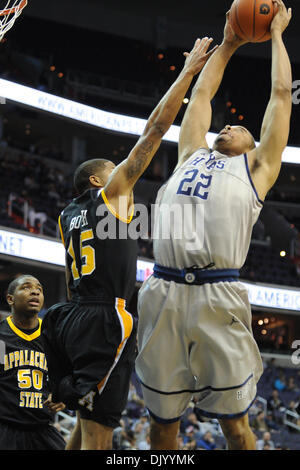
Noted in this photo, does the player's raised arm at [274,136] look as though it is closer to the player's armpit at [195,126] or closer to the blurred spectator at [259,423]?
the player's armpit at [195,126]

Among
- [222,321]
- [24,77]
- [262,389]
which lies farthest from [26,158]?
[222,321]

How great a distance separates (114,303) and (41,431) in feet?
5.31

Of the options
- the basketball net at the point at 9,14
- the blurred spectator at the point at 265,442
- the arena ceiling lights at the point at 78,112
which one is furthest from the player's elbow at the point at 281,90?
the arena ceiling lights at the point at 78,112

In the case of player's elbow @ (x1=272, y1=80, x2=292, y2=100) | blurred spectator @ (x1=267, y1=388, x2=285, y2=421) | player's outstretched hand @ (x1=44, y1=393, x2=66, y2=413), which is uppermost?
player's elbow @ (x1=272, y1=80, x2=292, y2=100)

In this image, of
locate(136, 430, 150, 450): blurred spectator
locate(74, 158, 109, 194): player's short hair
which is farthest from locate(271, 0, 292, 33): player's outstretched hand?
locate(136, 430, 150, 450): blurred spectator

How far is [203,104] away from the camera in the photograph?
187 inches

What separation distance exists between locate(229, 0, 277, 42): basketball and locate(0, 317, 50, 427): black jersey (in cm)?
270

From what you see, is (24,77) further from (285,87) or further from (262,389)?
(285,87)

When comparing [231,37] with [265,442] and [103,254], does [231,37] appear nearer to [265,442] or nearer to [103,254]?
[103,254]

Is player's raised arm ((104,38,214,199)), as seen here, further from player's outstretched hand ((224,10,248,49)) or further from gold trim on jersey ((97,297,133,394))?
gold trim on jersey ((97,297,133,394))

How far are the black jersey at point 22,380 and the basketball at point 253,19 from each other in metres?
2.70

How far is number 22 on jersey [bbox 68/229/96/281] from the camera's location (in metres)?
4.32

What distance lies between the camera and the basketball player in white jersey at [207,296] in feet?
12.9

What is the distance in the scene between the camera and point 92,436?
405 centimetres
